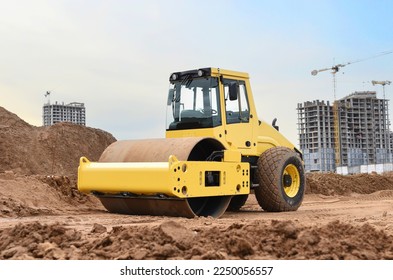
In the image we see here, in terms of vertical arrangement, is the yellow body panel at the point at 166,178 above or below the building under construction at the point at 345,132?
below

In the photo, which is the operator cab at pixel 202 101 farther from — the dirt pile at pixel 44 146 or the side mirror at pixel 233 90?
the dirt pile at pixel 44 146

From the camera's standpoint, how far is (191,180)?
32.2 feet

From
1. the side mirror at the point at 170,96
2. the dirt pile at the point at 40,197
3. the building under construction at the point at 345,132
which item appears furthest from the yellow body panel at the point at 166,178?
the building under construction at the point at 345,132

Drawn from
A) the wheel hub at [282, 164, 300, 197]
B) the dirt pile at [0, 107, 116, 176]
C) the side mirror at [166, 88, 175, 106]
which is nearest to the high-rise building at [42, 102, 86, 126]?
the dirt pile at [0, 107, 116, 176]

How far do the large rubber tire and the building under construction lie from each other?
3865 centimetres

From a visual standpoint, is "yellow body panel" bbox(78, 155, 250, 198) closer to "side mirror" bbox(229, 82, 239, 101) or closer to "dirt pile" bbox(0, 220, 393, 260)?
"side mirror" bbox(229, 82, 239, 101)

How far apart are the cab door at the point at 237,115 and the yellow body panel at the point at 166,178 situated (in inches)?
26.4

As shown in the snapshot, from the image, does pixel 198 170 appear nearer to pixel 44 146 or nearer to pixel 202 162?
pixel 202 162

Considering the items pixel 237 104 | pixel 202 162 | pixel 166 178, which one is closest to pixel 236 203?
pixel 237 104

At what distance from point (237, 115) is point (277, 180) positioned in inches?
58.3

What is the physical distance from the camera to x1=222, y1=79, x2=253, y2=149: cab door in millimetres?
11328

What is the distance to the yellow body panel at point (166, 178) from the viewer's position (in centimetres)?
959

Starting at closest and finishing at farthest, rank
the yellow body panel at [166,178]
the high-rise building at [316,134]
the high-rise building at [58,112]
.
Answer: the yellow body panel at [166,178] → the high-rise building at [58,112] → the high-rise building at [316,134]
